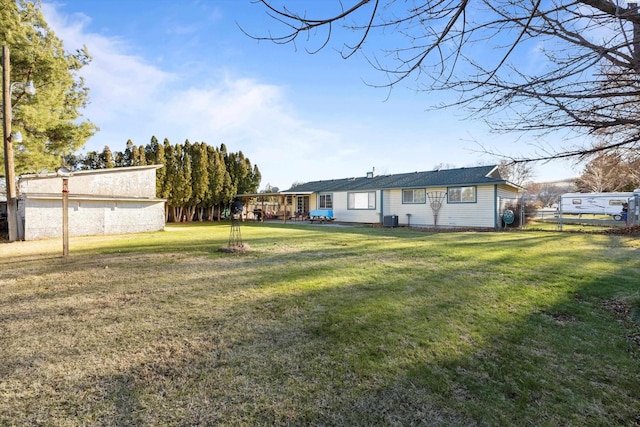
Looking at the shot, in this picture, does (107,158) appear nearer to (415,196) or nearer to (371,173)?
(371,173)

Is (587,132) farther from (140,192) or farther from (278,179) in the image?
(278,179)

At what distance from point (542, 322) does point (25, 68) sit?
56.7 ft

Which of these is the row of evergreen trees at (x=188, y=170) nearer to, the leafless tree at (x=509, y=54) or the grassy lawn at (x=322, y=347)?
the grassy lawn at (x=322, y=347)

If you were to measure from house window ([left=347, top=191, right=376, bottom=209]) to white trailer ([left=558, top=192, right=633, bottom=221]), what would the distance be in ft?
44.9

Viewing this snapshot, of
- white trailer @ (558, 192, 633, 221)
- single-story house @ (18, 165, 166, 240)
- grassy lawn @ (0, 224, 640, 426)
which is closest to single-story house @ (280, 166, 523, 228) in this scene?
white trailer @ (558, 192, 633, 221)

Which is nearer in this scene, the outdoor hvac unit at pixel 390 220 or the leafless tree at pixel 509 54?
A: the leafless tree at pixel 509 54

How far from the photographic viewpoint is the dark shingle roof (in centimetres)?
1598

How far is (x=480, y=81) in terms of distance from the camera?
2391mm

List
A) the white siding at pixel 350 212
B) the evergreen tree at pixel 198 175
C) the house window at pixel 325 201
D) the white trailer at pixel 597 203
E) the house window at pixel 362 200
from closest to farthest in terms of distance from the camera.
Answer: the white siding at pixel 350 212 → the house window at pixel 362 200 → the white trailer at pixel 597 203 → the house window at pixel 325 201 → the evergreen tree at pixel 198 175

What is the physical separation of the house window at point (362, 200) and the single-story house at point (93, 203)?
1148 centimetres

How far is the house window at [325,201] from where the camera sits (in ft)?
73.4

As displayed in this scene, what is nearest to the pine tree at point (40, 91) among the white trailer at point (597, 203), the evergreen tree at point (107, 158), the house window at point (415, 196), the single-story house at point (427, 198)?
the evergreen tree at point (107, 158)

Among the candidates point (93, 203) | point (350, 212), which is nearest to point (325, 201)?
point (350, 212)

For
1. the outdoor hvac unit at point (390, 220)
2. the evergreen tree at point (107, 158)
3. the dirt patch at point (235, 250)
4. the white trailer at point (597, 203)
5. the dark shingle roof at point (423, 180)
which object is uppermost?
the evergreen tree at point (107, 158)
